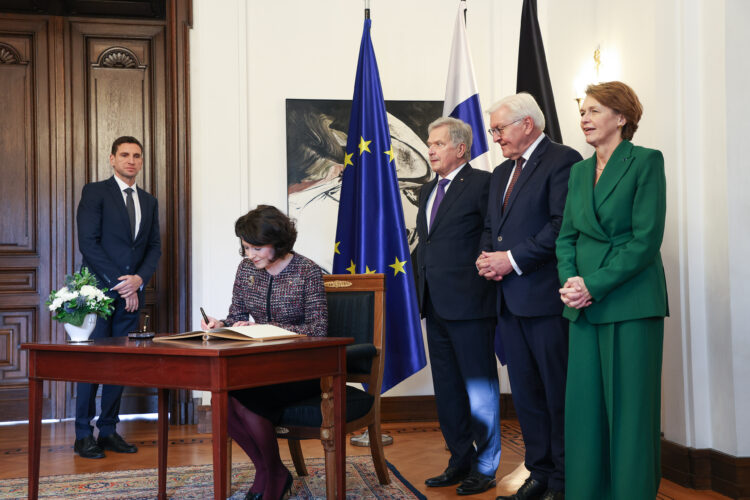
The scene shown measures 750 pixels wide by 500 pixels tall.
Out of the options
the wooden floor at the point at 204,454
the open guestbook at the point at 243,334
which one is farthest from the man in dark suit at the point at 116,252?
the open guestbook at the point at 243,334

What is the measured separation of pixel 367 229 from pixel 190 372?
2.40 metres

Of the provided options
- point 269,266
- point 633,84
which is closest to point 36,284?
point 269,266

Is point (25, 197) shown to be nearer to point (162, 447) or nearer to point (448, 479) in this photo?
point (162, 447)

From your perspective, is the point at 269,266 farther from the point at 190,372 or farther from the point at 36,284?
the point at 36,284

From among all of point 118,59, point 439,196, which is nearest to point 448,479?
point 439,196

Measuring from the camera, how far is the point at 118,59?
5.70 m

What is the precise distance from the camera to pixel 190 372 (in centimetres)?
243

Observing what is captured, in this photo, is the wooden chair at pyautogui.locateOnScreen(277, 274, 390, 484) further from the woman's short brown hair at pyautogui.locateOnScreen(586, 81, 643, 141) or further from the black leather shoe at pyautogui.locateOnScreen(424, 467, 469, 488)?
the woman's short brown hair at pyautogui.locateOnScreen(586, 81, 643, 141)

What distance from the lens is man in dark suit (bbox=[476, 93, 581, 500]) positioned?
303 cm

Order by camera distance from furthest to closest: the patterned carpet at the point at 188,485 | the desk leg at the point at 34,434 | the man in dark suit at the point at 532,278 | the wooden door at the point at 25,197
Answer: the wooden door at the point at 25,197, the patterned carpet at the point at 188,485, the man in dark suit at the point at 532,278, the desk leg at the point at 34,434

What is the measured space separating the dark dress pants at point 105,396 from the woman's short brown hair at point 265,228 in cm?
181

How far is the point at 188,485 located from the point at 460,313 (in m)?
1.58

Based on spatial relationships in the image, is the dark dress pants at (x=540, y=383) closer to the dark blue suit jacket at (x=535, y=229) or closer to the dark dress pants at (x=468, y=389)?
the dark blue suit jacket at (x=535, y=229)

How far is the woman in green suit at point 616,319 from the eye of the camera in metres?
2.61
